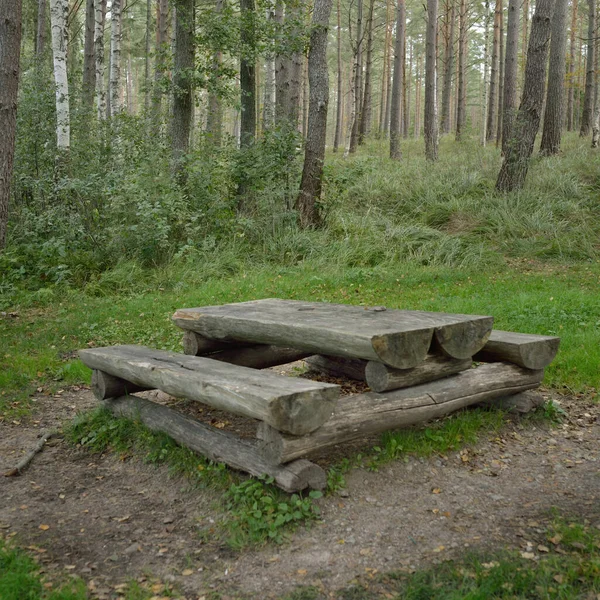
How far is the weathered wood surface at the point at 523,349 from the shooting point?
190 inches

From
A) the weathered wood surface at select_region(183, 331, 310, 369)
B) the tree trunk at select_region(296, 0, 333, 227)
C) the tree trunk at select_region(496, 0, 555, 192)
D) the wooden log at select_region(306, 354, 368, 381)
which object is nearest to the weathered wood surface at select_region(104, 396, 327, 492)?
the weathered wood surface at select_region(183, 331, 310, 369)

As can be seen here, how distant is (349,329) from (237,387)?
2.81 ft

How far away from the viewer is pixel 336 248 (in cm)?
1120

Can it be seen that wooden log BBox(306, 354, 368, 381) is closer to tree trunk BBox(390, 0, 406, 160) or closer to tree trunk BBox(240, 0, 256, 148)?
tree trunk BBox(240, 0, 256, 148)

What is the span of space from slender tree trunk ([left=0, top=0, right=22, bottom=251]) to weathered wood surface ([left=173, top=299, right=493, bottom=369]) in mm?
4408

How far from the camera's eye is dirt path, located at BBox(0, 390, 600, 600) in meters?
3.17

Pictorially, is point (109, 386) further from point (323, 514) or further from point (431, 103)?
point (431, 103)

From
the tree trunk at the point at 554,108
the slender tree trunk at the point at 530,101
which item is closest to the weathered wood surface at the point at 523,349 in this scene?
the slender tree trunk at the point at 530,101

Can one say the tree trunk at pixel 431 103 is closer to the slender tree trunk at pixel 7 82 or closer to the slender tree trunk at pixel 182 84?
the slender tree trunk at pixel 182 84

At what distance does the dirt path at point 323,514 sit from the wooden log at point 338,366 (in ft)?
4.51

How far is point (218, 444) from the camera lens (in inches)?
162

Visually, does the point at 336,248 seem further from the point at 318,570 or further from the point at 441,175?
the point at 318,570

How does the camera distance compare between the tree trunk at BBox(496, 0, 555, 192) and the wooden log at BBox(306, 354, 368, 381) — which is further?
the tree trunk at BBox(496, 0, 555, 192)

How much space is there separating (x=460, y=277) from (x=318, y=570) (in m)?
7.48
